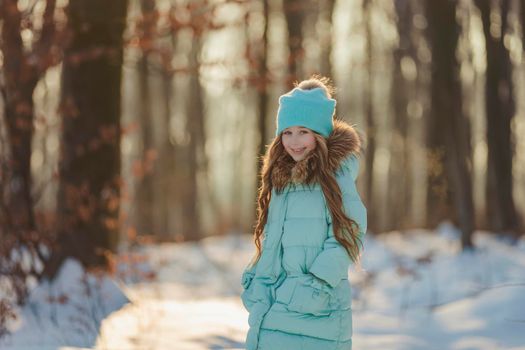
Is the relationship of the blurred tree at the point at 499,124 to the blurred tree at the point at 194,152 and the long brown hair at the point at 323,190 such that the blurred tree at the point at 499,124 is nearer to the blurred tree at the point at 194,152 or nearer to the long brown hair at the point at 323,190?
the long brown hair at the point at 323,190

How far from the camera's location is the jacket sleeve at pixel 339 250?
362 cm

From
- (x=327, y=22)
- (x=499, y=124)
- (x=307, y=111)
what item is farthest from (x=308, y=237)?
(x=327, y=22)

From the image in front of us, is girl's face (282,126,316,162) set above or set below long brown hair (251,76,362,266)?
above

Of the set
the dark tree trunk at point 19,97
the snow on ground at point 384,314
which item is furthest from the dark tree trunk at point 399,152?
the dark tree trunk at point 19,97

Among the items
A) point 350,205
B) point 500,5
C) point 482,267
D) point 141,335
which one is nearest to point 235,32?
point 500,5

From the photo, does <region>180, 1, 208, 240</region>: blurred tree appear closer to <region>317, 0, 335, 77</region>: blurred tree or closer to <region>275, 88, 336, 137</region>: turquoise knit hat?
<region>317, 0, 335, 77</region>: blurred tree

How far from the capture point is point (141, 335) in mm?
6793

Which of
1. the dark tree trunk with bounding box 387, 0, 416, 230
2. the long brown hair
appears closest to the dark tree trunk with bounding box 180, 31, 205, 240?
the dark tree trunk with bounding box 387, 0, 416, 230

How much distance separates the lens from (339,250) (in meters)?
3.67

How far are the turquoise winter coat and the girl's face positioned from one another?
0.06 m

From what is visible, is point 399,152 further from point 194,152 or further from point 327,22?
point 327,22

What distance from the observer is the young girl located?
12.1 feet

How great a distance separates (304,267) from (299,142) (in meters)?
0.61

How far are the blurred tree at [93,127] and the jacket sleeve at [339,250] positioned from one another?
5.31 m
